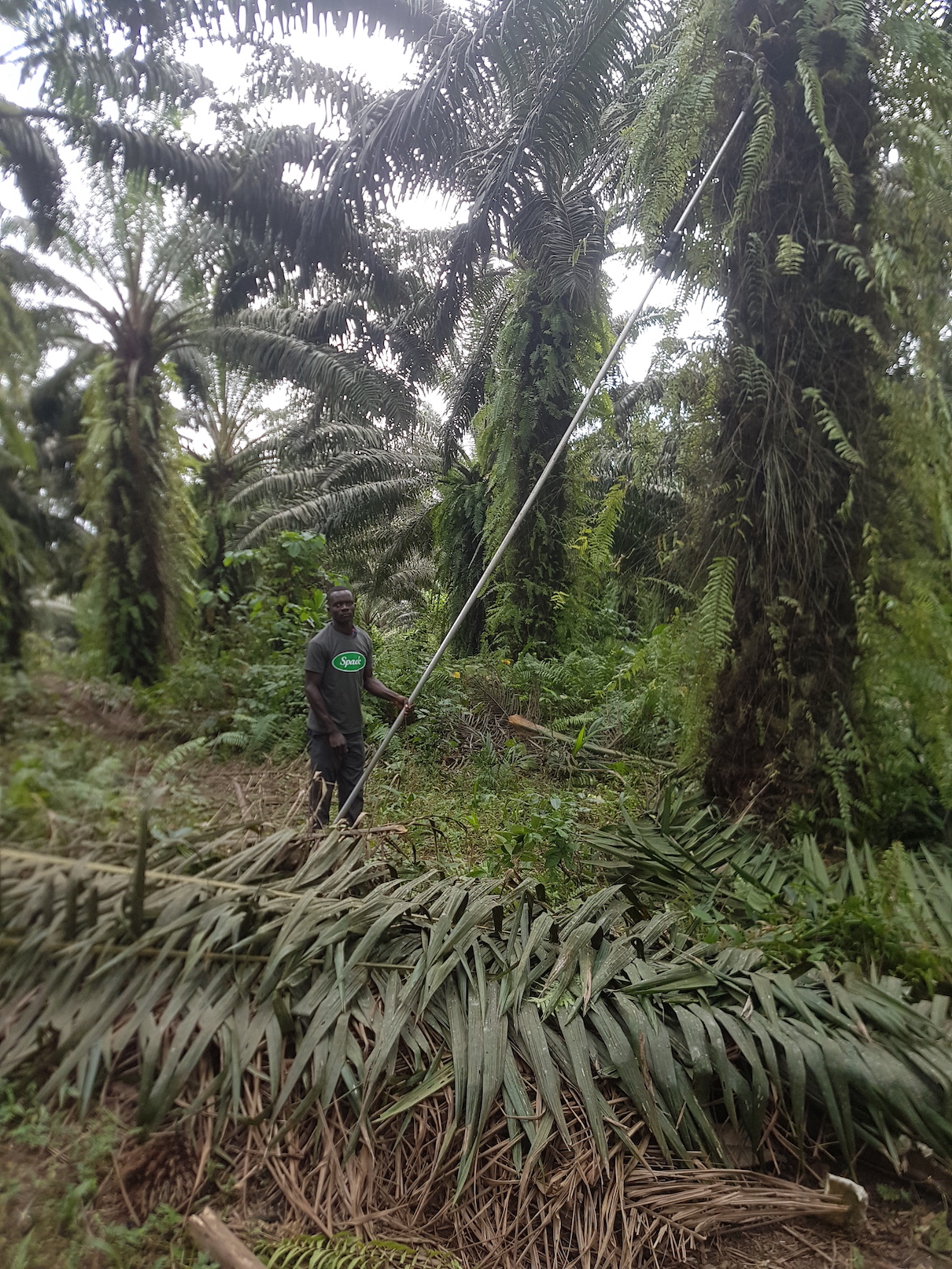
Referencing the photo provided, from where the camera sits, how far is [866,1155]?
205 cm

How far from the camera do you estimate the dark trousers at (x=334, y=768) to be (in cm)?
304

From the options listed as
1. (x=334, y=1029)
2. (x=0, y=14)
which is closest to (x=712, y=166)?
(x=0, y=14)

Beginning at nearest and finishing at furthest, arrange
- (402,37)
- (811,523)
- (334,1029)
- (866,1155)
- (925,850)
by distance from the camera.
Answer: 1. (334,1029)
2. (866,1155)
3. (925,850)
4. (811,523)
5. (402,37)

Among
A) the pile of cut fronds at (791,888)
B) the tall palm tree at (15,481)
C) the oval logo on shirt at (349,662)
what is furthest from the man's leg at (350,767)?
the tall palm tree at (15,481)

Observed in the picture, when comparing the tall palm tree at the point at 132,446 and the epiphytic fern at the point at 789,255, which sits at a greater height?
the epiphytic fern at the point at 789,255

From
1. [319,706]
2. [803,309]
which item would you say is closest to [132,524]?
[319,706]

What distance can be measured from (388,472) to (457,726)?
172cm

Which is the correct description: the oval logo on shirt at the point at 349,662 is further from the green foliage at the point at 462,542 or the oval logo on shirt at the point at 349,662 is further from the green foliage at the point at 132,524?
the green foliage at the point at 462,542

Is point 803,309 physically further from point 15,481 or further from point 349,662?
point 15,481

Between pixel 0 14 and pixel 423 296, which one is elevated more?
pixel 423 296

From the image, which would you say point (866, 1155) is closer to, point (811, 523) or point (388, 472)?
point (811, 523)

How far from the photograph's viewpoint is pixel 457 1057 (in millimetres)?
1922

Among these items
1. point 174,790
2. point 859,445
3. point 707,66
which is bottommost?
point 174,790

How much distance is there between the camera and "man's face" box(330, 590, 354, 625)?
3.17 metres
